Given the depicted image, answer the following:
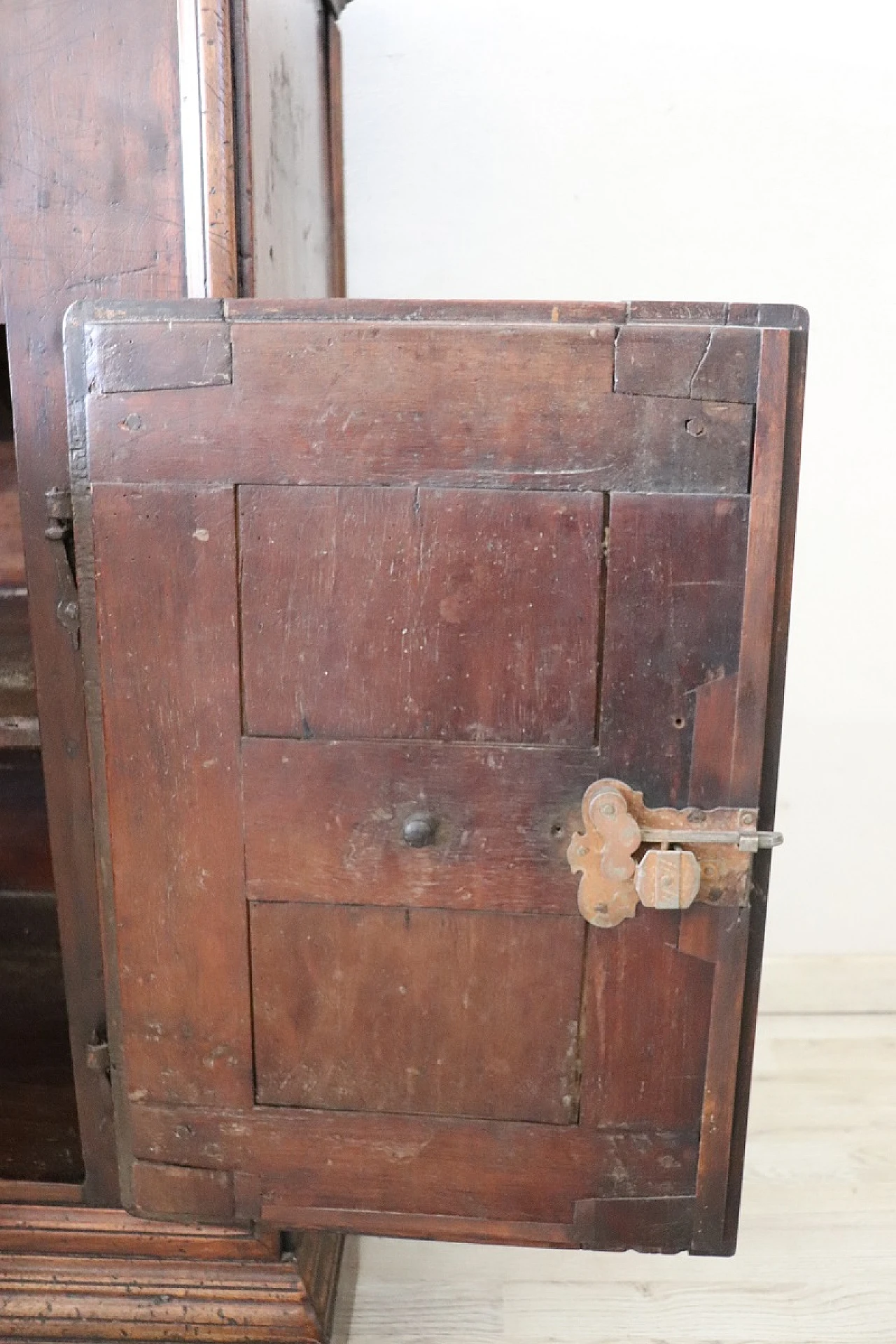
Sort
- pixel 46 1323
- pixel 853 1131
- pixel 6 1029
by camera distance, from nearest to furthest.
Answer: pixel 46 1323, pixel 6 1029, pixel 853 1131

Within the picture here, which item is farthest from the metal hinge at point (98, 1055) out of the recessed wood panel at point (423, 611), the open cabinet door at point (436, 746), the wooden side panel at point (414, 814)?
the recessed wood panel at point (423, 611)

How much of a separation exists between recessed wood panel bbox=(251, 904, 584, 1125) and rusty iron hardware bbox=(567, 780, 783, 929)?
5cm

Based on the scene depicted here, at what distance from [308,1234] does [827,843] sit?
1081mm

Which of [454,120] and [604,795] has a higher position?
[454,120]

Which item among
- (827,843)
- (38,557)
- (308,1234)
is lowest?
(308,1234)

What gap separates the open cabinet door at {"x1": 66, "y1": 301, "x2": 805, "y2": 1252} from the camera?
31.5 inches

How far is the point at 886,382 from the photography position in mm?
1522

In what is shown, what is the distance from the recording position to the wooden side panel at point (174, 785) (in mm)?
847

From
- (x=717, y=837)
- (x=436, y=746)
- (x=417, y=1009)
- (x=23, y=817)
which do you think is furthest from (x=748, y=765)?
(x=23, y=817)

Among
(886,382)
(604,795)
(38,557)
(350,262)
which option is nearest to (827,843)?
(886,382)

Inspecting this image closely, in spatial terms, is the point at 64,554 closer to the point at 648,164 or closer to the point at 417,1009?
the point at 417,1009

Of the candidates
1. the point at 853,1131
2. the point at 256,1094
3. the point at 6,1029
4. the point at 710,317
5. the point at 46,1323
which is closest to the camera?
the point at 710,317

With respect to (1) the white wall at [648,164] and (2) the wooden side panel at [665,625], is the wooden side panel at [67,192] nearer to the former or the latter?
(2) the wooden side panel at [665,625]

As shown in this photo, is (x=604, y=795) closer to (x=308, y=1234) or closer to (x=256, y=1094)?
(x=256, y=1094)
